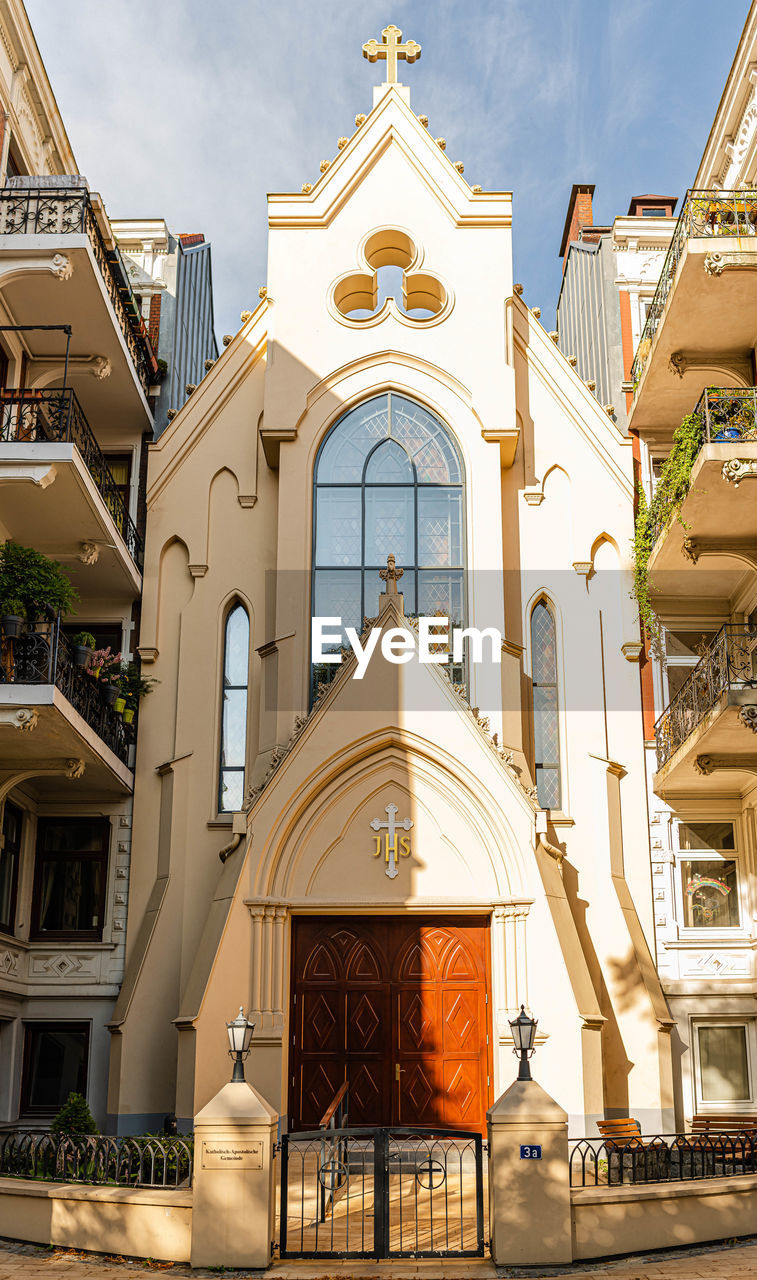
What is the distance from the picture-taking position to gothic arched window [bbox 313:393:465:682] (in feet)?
65.3

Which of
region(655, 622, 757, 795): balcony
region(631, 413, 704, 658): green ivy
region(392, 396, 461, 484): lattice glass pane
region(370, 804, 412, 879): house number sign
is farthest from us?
region(392, 396, 461, 484): lattice glass pane

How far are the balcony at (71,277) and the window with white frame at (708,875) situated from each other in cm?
1124

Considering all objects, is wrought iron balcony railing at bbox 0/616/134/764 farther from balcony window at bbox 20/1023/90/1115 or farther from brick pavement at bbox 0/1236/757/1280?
brick pavement at bbox 0/1236/757/1280

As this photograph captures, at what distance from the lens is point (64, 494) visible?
17.7 meters

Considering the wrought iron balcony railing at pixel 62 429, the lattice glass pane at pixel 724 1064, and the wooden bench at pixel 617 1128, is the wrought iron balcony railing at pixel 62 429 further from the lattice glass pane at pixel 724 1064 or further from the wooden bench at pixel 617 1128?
the lattice glass pane at pixel 724 1064

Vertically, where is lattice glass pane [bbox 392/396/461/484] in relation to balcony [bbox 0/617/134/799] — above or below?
above

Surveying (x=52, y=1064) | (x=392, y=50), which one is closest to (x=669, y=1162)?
(x=52, y=1064)

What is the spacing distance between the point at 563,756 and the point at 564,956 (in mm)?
3590

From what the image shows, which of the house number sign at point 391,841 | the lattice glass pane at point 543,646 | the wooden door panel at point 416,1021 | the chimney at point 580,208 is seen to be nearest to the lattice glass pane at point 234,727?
the house number sign at point 391,841

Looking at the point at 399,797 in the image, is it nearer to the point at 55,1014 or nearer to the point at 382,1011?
the point at 382,1011

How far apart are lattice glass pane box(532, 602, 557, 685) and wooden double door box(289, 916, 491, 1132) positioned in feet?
13.8

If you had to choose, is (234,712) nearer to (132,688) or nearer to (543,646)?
(132,688)

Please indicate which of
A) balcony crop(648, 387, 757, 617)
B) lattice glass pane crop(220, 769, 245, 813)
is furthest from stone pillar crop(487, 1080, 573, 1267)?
lattice glass pane crop(220, 769, 245, 813)

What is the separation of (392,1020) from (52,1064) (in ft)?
17.6
